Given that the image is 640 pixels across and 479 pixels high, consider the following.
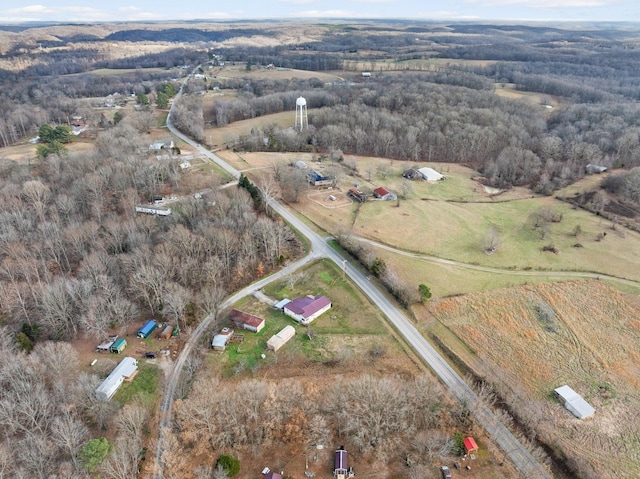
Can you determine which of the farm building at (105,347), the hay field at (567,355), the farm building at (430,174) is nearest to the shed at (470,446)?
the hay field at (567,355)

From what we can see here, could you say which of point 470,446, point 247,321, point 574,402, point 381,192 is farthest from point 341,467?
point 381,192

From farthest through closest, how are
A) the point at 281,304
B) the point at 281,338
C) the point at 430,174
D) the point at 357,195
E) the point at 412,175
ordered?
1. the point at 430,174
2. the point at 412,175
3. the point at 357,195
4. the point at 281,304
5. the point at 281,338

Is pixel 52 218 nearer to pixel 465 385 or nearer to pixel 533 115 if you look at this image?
pixel 465 385

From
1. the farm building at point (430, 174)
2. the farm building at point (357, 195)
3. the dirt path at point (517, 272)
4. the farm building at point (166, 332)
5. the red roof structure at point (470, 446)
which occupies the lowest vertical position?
the farm building at point (166, 332)

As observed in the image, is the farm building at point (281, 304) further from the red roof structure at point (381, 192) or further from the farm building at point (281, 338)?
the red roof structure at point (381, 192)

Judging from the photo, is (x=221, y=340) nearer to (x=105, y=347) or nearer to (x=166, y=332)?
(x=166, y=332)
